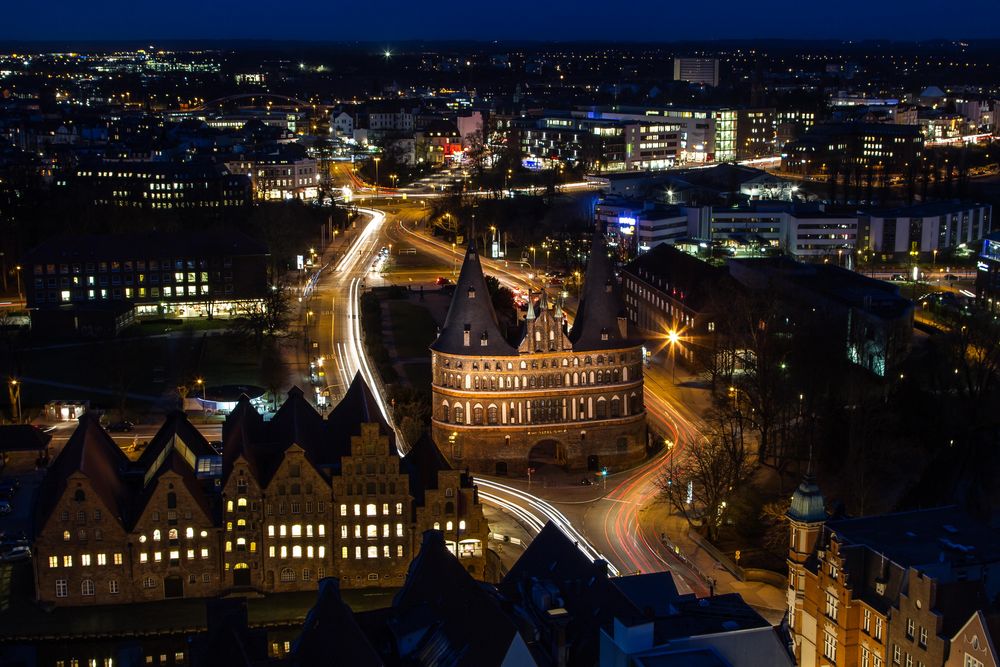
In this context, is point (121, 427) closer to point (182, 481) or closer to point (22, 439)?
point (22, 439)

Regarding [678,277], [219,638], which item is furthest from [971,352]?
[219,638]

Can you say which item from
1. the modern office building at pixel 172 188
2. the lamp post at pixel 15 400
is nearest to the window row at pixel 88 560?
the lamp post at pixel 15 400

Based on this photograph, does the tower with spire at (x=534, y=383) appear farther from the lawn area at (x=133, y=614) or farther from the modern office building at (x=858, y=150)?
the modern office building at (x=858, y=150)

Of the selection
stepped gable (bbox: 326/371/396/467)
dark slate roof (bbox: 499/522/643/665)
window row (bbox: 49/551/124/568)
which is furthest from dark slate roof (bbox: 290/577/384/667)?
stepped gable (bbox: 326/371/396/467)

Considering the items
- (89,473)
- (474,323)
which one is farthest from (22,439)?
(474,323)

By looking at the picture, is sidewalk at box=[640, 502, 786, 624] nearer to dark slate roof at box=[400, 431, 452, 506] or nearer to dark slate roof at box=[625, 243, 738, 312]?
dark slate roof at box=[400, 431, 452, 506]

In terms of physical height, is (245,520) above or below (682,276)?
below
